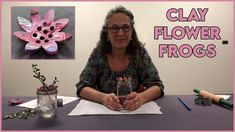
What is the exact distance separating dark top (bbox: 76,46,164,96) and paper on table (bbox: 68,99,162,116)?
25 centimetres

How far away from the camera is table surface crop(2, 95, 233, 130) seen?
3.48 ft

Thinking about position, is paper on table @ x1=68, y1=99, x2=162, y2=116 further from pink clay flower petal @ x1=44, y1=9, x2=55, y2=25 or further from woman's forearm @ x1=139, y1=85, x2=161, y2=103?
pink clay flower petal @ x1=44, y1=9, x2=55, y2=25

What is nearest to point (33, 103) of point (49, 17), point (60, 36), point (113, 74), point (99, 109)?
point (99, 109)

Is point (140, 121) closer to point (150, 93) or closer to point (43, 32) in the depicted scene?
point (150, 93)

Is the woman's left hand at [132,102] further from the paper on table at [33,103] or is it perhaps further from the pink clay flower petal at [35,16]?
the pink clay flower petal at [35,16]

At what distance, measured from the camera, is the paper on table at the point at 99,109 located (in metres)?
1.25

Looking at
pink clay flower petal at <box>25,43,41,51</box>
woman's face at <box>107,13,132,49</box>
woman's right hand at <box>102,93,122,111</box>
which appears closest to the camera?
woman's right hand at <box>102,93,122,111</box>

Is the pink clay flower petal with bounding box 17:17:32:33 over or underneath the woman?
over

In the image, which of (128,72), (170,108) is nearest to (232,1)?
(128,72)

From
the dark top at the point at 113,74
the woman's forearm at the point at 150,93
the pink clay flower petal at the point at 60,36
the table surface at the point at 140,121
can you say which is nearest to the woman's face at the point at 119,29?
the dark top at the point at 113,74

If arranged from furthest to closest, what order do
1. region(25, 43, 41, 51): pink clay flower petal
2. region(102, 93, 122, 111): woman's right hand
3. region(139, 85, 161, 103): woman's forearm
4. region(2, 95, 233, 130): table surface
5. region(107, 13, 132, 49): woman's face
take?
region(25, 43, 41, 51): pink clay flower petal, region(107, 13, 132, 49): woman's face, region(139, 85, 161, 103): woman's forearm, region(102, 93, 122, 111): woman's right hand, region(2, 95, 233, 130): table surface

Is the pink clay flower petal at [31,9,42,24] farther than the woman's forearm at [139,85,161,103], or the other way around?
the pink clay flower petal at [31,9,42,24]

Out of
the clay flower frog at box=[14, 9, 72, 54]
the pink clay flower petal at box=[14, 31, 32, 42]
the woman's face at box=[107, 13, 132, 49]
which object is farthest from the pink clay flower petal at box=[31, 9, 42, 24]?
the woman's face at box=[107, 13, 132, 49]

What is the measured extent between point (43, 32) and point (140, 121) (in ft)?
8.85
